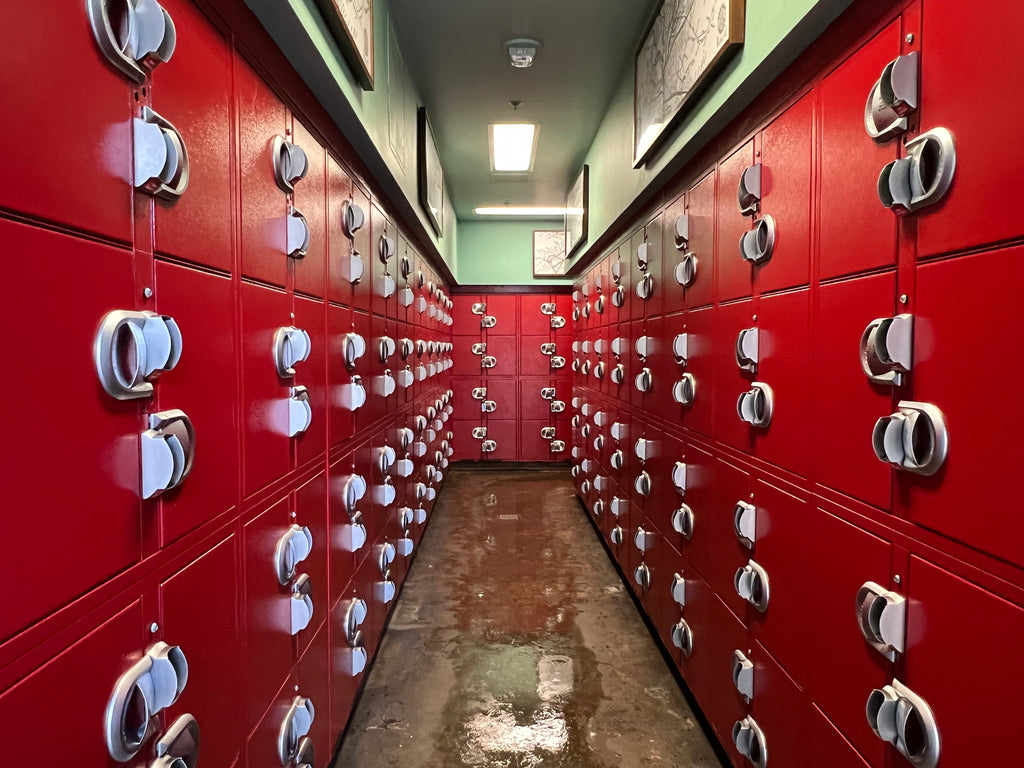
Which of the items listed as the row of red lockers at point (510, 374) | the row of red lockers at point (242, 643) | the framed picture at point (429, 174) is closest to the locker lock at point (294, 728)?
the row of red lockers at point (242, 643)

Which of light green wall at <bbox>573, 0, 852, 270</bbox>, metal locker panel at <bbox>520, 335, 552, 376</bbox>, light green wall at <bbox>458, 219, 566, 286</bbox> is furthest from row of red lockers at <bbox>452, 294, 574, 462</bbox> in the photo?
light green wall at <bbox>573, 0, 852, 270</bbox>

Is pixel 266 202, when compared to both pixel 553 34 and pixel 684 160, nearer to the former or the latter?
pixel 684 160

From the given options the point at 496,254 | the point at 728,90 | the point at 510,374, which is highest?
the point at 496,254

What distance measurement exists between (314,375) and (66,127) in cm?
114

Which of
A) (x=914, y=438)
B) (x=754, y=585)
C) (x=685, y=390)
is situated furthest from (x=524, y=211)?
(x=914, y=438)

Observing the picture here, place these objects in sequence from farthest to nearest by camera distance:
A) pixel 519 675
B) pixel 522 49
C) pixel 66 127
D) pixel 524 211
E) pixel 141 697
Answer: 1. pixel 524 211
2. pixel 522 49
3. pixel 519 675
4. pixel 141 697
5. pixel 66 127

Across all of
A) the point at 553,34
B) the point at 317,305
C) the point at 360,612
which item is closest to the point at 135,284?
the point at 317,305

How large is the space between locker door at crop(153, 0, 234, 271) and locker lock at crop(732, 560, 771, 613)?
1.63m

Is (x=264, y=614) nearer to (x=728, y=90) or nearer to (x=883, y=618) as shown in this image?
(x=883, y=618)

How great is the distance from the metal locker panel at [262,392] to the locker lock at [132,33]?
522 millimetres

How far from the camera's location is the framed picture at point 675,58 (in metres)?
1.83

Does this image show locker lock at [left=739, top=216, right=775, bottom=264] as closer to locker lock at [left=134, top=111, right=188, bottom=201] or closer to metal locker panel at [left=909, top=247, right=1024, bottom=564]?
metal locker panel at [left=909, top=247, right=1024, bottom=564]

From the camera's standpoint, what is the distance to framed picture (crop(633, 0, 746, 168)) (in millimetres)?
1833

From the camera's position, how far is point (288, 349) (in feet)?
5.08
